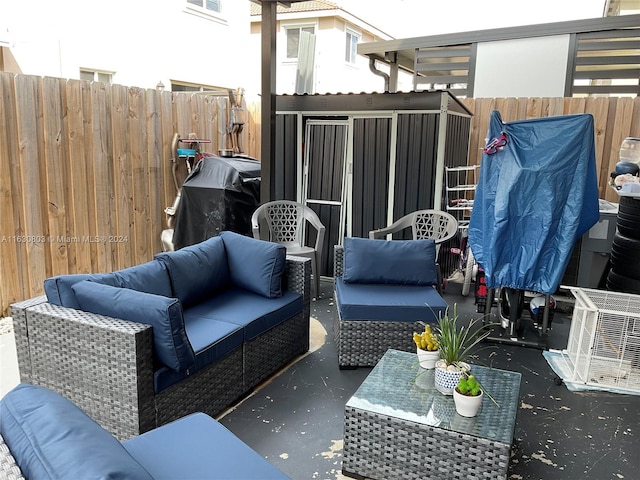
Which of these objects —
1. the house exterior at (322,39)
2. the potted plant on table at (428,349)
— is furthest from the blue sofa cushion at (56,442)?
the house exterior at (322,39)

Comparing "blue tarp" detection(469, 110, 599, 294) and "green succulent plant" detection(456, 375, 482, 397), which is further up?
"blue tarp" detection(469, 110, 599, 294)

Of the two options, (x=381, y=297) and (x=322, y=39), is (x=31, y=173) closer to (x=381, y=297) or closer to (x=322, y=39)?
(x=381, y=297)

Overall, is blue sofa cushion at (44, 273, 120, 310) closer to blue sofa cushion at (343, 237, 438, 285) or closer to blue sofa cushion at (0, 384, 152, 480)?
blue sofa cushion at (0, 384, 152, 480)

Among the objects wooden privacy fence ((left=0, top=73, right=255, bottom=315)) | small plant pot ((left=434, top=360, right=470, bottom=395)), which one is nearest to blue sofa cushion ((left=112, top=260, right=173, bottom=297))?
small plant pot ((left=434, top=360, right=470, bottom=395))

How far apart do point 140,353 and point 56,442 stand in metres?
1.04

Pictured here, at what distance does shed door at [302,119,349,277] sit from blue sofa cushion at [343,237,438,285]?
1.70 metres

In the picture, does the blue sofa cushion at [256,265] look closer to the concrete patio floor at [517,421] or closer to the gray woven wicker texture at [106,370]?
the concrete patio floor at [517,421]

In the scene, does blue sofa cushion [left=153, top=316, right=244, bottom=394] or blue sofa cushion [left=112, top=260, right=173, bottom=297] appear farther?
blue sofa cushion [left=112, top=260, right=173, bottom=297]

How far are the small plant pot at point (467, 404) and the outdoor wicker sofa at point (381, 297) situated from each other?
112 cm

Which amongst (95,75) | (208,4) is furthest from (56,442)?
(208,4)

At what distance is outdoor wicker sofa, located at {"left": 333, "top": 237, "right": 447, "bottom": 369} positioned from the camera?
325 cm

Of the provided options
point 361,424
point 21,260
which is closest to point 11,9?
point 21,260

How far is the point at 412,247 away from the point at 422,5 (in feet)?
27.0

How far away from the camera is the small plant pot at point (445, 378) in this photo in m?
2.25
